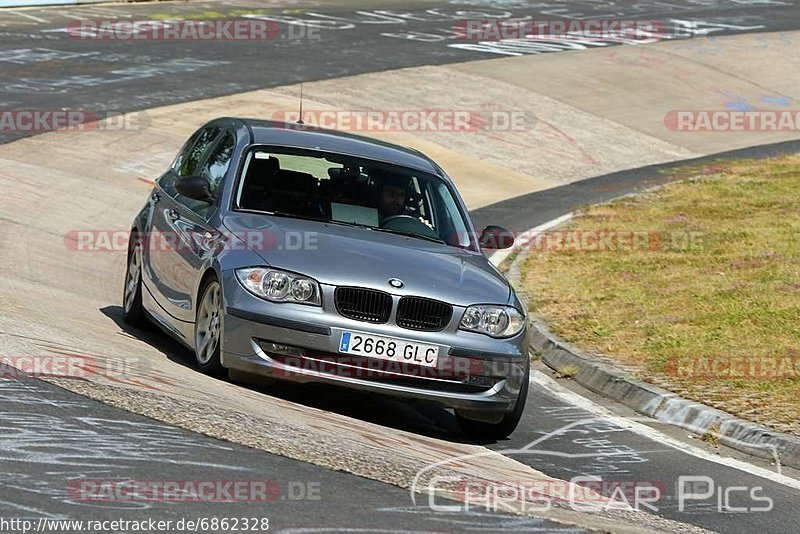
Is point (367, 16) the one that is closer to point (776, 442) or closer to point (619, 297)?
point (619, 297)

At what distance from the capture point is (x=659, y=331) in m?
12.2

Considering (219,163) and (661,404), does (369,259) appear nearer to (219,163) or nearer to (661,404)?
(219,163)

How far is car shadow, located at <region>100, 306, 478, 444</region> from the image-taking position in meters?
8.94

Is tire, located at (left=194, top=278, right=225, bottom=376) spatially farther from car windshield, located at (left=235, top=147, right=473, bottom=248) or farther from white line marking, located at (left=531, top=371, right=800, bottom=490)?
white line marking, located at (left=531, top=371, right=800, bottom=490)

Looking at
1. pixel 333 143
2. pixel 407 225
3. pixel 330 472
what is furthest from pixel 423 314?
pixel 333 143

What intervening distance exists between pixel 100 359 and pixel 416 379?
72.0 inches

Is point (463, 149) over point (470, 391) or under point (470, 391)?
under

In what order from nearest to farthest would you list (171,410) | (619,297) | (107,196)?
(171,410) → (619,297) → (107,196)

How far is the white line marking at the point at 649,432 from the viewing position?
28.4ft

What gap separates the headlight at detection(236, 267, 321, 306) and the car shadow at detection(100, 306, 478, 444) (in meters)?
0.52

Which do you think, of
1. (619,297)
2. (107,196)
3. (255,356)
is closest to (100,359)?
(255,356)

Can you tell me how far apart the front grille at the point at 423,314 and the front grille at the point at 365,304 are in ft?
0.28

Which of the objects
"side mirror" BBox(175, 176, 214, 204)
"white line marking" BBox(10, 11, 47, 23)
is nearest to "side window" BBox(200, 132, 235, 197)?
"side mirror" BBox(175, 176, 214, 204)

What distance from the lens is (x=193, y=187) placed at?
31.8 feet
